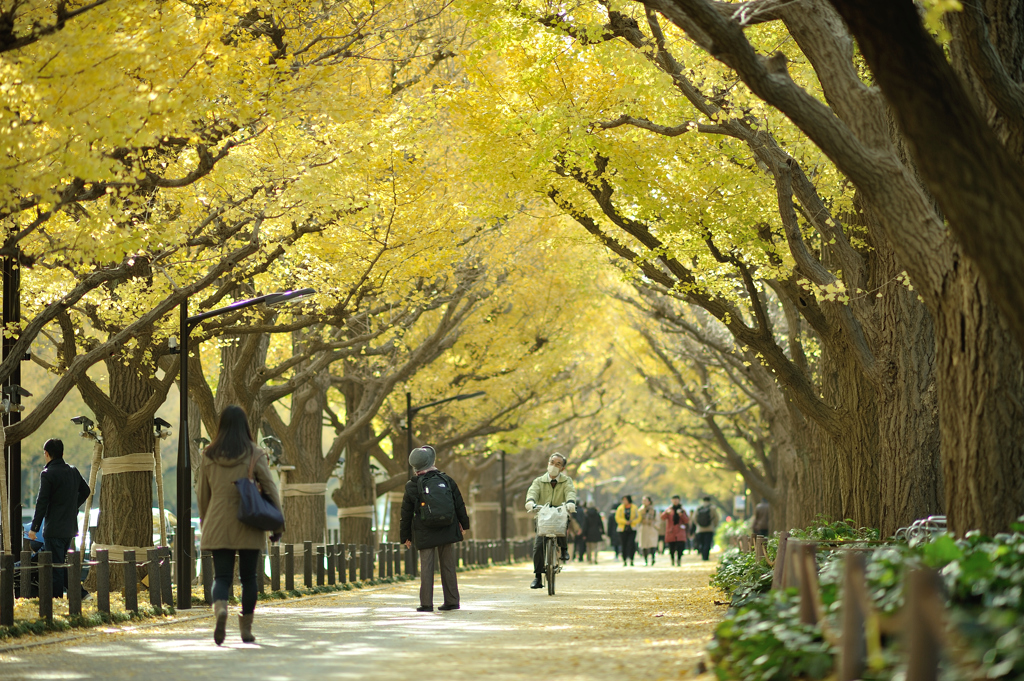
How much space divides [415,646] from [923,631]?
A: 4797 millimetres

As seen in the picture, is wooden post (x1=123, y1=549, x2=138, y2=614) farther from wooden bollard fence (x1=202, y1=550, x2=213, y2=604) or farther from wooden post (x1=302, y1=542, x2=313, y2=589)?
wooden post (x1=302, y1=542, x2=313, y2=589)

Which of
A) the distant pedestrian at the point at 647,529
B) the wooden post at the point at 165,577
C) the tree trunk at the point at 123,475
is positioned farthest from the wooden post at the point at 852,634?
the distant pedestrian at the point at 647,529

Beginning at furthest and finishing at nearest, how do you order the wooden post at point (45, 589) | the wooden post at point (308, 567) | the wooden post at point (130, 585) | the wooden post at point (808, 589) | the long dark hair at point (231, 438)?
the wooden post at point (308, 567), the wooden post at point (130, 585), the wooden post at point (45, 589), the long dark hair at point (231, 438), the wooden post at point (808, 589)

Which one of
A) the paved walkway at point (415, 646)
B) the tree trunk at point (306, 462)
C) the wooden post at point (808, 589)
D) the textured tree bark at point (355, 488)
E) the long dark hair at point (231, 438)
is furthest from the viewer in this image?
the textured tree bark at point (355, 488)

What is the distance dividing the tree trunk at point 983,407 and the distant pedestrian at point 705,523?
23.1m

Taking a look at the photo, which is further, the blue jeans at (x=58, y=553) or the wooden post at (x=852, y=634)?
the blue jeans at (x=58, y=553)

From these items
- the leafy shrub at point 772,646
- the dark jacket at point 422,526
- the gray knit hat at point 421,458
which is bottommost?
the leafy shrub at point 772,646

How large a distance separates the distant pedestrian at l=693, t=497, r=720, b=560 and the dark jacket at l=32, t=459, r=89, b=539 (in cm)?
1945

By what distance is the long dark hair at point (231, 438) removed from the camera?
884 cm

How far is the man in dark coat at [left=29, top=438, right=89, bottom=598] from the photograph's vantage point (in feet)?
44.6

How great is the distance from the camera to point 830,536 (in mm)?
12211

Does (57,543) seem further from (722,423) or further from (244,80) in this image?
(722,423)

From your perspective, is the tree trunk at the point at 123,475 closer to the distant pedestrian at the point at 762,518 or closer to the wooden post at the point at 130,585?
the wooden post at the point at 130,585

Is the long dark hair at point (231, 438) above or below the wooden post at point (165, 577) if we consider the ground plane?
above
